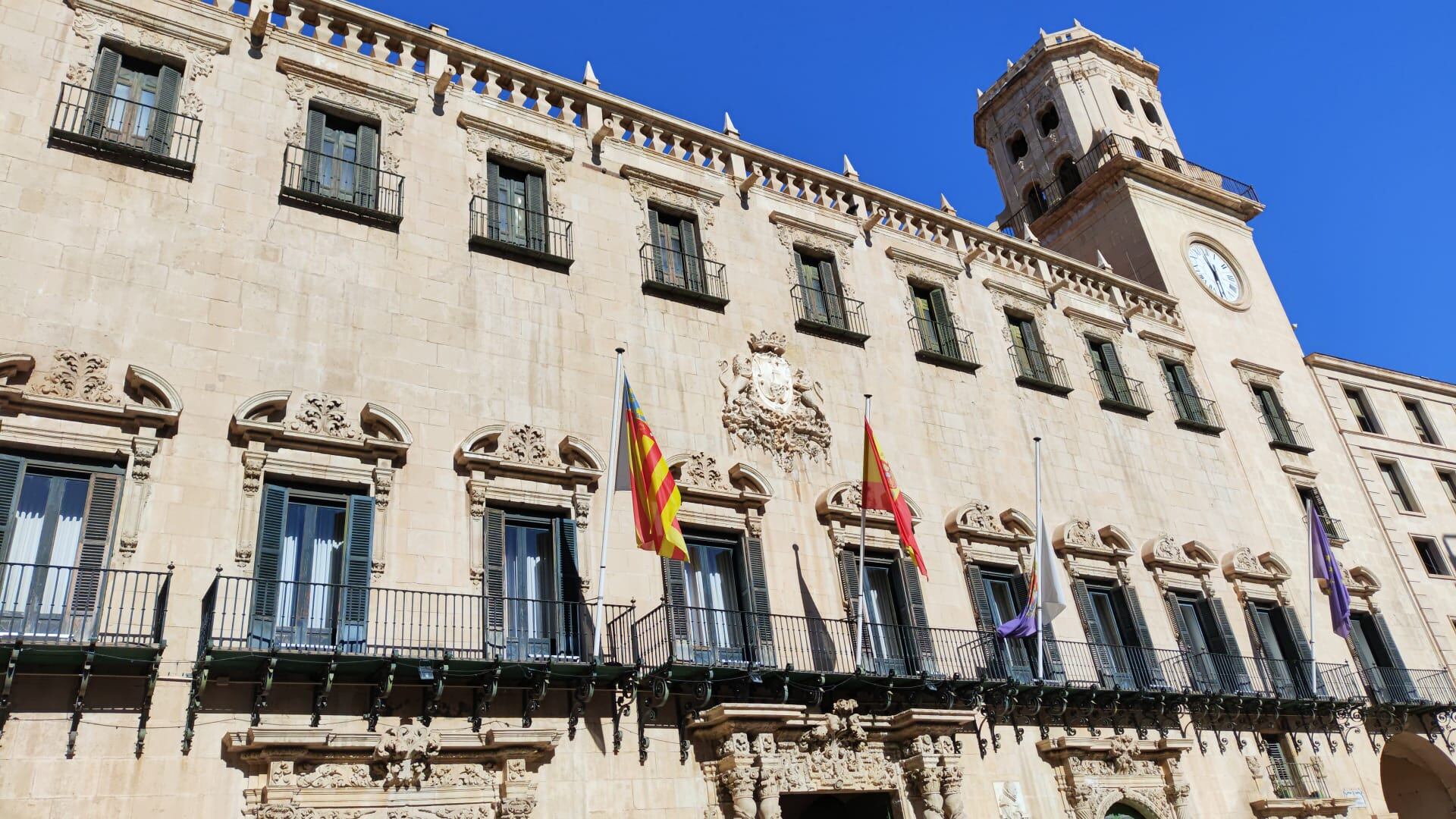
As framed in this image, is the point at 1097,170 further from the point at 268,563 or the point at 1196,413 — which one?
the point at 268,563

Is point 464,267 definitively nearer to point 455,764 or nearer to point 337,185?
point 337,185

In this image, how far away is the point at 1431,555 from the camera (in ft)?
104

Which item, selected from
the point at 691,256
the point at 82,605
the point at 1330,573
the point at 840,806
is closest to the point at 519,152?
the point at 691,256

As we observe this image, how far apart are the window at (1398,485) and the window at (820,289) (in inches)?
786

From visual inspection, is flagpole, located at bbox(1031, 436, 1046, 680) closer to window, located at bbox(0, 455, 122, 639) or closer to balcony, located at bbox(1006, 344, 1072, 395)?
balcony, located at bbox(1006, 344, 1072, 395)

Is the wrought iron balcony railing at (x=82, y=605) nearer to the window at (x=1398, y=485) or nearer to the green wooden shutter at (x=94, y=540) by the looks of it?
the green wooden shutter at (x=94, y=540)

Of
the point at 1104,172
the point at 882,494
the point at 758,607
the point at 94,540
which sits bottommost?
the point at 758,607

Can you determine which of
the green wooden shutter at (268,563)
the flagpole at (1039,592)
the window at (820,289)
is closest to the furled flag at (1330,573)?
the flagpole at (1039,592)

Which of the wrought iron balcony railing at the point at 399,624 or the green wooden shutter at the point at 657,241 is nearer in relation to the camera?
the wrought iron balcony railing at the point at 399,624

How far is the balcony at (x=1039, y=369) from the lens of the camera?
25.1 m

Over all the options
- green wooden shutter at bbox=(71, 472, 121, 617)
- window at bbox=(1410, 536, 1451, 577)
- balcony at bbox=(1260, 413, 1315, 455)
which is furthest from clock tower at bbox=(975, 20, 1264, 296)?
green wooden shutter at bbox=(71, 472, 121, 617)

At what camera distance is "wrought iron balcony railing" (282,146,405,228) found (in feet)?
56.5

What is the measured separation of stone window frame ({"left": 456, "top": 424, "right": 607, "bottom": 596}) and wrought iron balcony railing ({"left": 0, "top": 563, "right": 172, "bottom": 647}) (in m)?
4.20

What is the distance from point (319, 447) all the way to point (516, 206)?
21.7 ft
